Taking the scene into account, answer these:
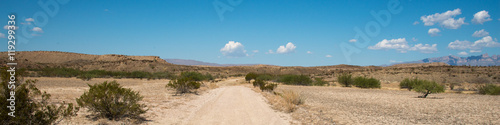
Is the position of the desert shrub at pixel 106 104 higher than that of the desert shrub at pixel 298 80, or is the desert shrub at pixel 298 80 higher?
the desert shrub at pixel 106 104

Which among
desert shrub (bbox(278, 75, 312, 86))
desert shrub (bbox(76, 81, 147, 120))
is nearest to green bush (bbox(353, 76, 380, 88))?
desert shrub (bbox(278, 75, 312, 86))

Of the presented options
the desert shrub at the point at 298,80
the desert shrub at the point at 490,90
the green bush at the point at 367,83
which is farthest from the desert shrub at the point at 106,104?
the desert shrub at the point at 298,80

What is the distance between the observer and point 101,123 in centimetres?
761

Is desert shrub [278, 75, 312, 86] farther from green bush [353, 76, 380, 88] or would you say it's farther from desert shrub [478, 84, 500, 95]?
desert shrub [478, 84, 500, 95]

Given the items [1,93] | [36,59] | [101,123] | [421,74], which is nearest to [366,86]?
[421,74]

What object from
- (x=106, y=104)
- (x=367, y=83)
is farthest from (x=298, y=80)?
(x=106, y=104)

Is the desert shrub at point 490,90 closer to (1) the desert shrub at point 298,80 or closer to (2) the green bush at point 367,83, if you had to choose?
(2) the green bush at point 367,83

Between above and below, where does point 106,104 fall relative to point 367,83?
above

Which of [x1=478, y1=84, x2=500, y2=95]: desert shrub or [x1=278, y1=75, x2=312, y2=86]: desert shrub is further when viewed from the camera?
[x1=278, y1=75, x2=312, y2=86]: desert shrub

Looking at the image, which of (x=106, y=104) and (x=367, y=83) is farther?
(x=367, y=83)

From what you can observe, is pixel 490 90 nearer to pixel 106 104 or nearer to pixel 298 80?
pixel 298 80

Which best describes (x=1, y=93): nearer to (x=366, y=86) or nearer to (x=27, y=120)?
(x=27, y=120)

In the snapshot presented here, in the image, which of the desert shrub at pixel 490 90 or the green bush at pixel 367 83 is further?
the green bush at pixel 367 83

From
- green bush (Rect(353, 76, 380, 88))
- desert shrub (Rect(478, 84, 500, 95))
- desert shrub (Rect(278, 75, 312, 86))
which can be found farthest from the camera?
desert shrub (Rect(278, 75, 312, 86))
